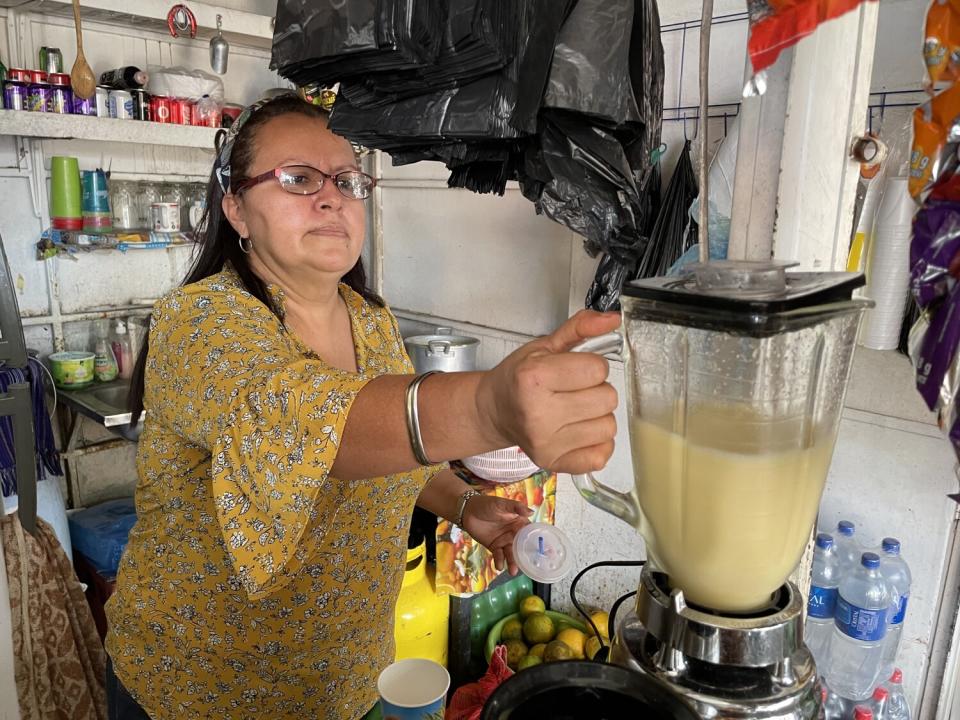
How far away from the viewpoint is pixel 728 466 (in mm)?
539

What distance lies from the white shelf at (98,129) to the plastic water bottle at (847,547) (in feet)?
7.77

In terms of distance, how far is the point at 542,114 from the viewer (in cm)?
99

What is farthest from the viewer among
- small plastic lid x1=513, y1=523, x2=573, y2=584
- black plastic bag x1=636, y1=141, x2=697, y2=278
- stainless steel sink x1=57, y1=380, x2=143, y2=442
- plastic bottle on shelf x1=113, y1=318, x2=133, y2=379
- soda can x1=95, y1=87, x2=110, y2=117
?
plastic bottle on shelf x1=113, y1=318, x2=133, y2=379

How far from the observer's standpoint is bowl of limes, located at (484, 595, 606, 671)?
2049 mm

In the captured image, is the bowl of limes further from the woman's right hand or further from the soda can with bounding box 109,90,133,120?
the soda can with bounding box 109,90,133,120

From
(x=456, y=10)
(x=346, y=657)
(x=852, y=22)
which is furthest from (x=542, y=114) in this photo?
(x=346, y=657)

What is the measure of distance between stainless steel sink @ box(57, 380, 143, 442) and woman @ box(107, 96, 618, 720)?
3.44 feet

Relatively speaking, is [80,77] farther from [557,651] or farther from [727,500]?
[727,500]

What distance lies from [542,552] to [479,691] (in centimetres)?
95

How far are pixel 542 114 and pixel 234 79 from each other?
7.95 ft

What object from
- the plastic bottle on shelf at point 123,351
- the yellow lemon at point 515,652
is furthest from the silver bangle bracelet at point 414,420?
the plastic bottle on shelf at point 123,351

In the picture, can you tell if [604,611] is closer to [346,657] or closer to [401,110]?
[346,657]

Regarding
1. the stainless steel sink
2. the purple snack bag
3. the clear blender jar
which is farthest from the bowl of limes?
the purple snack bag

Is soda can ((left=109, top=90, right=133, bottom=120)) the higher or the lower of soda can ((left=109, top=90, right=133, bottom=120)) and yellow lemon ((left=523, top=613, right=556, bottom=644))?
the higher
